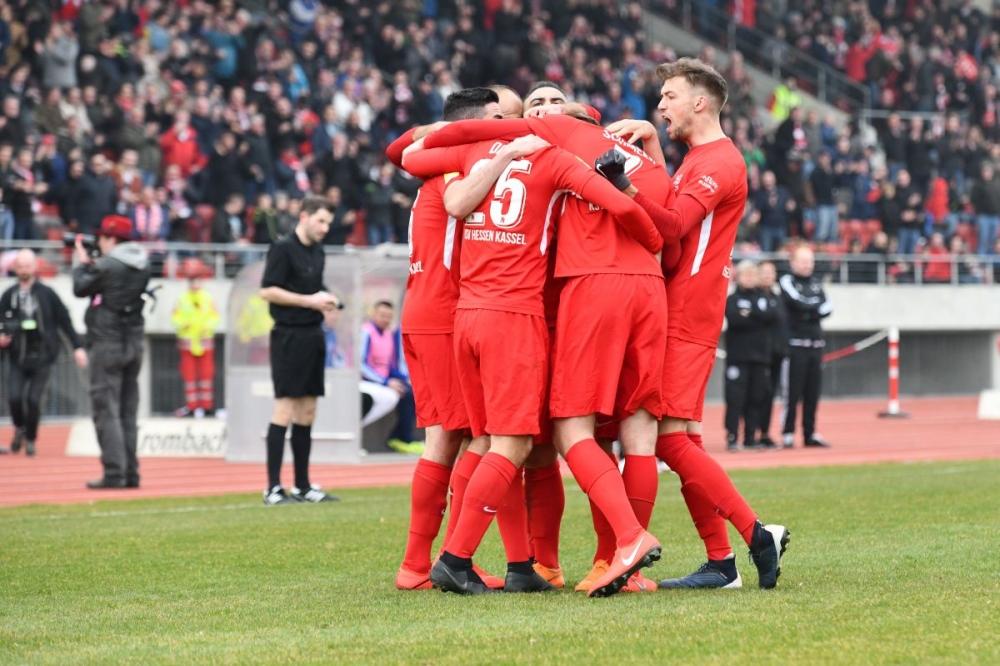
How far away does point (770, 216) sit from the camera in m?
29.2

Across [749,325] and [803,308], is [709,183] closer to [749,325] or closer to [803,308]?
[749,325]

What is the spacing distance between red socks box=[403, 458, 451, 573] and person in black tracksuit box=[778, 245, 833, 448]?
1170 centimetres

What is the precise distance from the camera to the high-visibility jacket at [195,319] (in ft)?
75.0

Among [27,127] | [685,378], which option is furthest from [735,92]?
[685,378]

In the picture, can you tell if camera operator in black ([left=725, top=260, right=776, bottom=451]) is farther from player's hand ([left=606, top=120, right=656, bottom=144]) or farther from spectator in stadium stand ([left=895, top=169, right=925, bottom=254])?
spectator in stadium stand ([left=895, top=169, right=925, bottom=254])

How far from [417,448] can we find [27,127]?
788 centimetres

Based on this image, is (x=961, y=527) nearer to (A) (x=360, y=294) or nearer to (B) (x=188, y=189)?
(A) (x=360, y=294)

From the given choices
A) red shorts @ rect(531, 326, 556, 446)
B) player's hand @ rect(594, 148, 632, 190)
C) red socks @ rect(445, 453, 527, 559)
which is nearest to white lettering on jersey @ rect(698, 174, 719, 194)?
player's hand @ rect(594, 148, 632, 190)

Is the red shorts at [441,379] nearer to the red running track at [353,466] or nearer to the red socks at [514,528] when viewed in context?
the red socks at [514,528]

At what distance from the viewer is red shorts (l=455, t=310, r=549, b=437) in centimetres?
695

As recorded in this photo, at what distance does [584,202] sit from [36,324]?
492 inches

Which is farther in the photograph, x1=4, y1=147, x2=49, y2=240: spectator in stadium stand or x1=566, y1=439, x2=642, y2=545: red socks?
x1=4, y1=147, x2=49, y2=240: spectator in stadium stand

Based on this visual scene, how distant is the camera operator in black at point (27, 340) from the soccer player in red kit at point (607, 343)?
12025 millimetres

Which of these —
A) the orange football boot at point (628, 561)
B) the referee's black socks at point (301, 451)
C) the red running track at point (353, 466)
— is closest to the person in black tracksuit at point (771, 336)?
the red running track at point (353, 466)
